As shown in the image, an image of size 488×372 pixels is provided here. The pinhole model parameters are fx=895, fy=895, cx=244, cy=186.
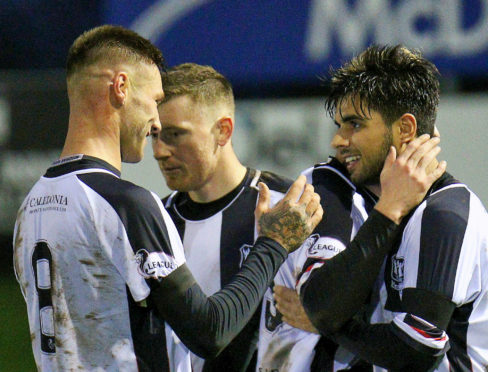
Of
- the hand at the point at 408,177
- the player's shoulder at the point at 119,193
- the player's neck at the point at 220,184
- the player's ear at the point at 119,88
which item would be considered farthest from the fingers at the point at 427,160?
the player's neck at the point at 220,184

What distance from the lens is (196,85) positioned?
13.8 ft

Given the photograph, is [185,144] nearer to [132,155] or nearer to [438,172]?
[132,155]

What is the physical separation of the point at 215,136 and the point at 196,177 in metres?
0.26

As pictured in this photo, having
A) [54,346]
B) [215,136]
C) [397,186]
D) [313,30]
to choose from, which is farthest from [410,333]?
[313,30]

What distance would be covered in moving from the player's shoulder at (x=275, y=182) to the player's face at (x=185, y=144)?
0.77 ft

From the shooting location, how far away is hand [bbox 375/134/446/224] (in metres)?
2.81

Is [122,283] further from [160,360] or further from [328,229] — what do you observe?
[328,229]

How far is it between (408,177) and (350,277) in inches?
14.4

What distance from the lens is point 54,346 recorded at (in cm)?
266

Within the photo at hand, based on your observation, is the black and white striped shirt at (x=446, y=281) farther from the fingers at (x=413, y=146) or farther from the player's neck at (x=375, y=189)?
the player's neck at (x=375, y=189)

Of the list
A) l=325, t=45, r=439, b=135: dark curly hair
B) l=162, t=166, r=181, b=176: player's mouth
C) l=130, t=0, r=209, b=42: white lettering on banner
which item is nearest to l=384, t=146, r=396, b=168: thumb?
l=325, t=45, r=439, b=135: dark curly hair

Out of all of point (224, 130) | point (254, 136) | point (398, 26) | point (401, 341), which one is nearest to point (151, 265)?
point (401, 341)

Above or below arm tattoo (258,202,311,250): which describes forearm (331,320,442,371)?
below

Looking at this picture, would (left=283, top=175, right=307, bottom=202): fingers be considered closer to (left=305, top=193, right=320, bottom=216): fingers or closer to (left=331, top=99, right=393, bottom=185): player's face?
(left=305, top=193, right=320, bottom=216): fingers
